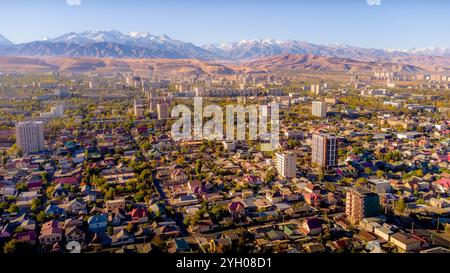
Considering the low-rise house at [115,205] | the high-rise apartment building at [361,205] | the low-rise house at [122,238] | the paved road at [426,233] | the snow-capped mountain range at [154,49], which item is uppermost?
the snow-capped mountain range at [154,49]

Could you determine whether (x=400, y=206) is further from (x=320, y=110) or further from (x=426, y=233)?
(x=320, y=110)

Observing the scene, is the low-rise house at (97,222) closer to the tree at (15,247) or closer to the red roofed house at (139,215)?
the red roofed house at (139,215)

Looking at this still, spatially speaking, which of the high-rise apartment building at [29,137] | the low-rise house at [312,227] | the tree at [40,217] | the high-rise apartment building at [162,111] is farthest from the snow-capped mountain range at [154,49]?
the low-rise house at [312,227]

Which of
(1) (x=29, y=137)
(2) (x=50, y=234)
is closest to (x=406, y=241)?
(2) (x=50, y=234)

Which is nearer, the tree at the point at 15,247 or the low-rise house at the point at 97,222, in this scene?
the tree at the point at 15,247
